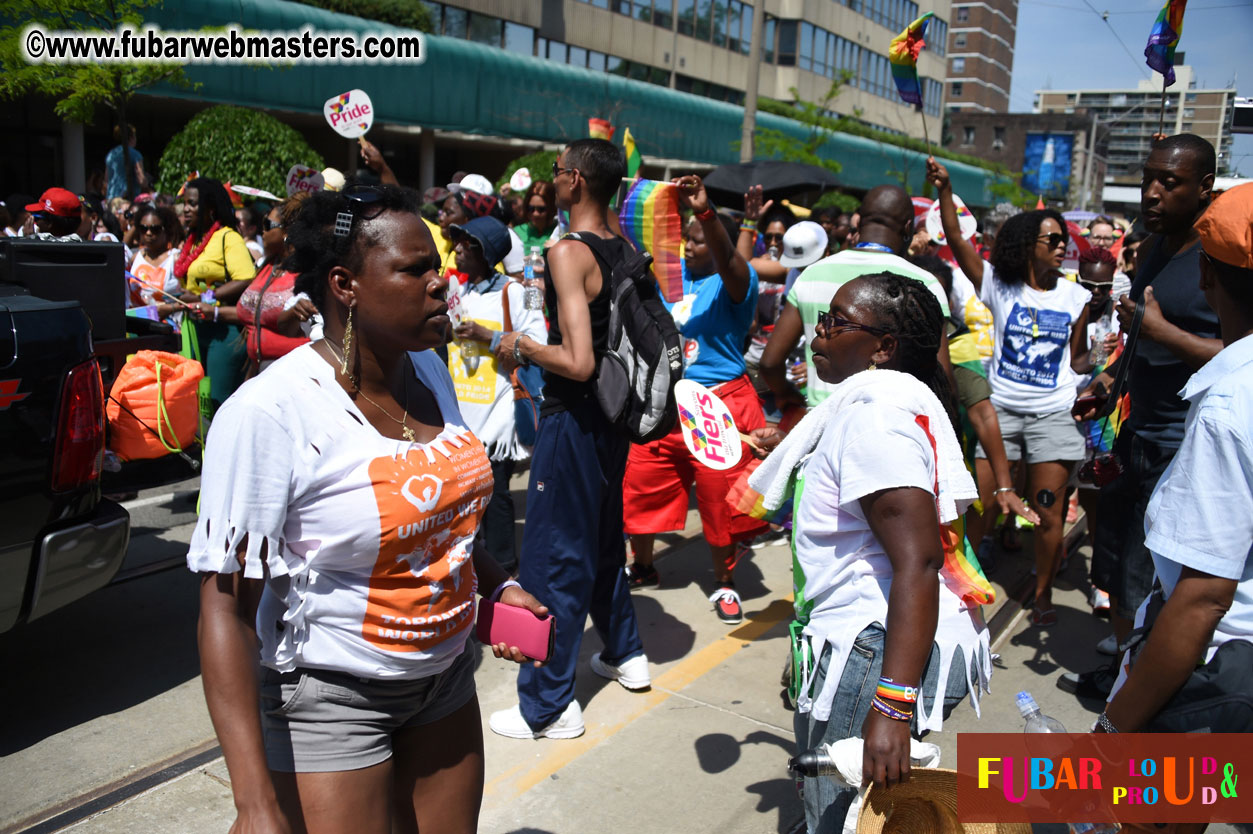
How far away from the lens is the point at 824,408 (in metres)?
2.45

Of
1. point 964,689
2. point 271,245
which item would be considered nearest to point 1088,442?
point 964,689

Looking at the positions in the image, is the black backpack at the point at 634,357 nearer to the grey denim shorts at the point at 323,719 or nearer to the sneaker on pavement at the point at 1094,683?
the grey denim shorts at the point at 323,719

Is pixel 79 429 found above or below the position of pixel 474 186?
below

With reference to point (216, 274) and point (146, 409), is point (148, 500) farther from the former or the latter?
point (146, 409)

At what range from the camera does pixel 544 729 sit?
373 centimetres

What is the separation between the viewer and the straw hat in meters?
2.00

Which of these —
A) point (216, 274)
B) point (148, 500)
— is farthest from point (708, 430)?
point (148, 500)

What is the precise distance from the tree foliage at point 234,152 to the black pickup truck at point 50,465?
1139 cm

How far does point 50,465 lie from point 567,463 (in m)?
1.88

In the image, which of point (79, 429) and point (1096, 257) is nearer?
point (79, 429)

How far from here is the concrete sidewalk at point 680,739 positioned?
3219 millimetres

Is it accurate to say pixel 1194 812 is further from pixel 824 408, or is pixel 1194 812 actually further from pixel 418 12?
pixel 418 12

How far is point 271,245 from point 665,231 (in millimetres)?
2913

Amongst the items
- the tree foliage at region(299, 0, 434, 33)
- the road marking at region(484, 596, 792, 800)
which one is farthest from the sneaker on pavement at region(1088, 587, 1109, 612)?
the tree foliage at region(299, 0, 434, 33)
